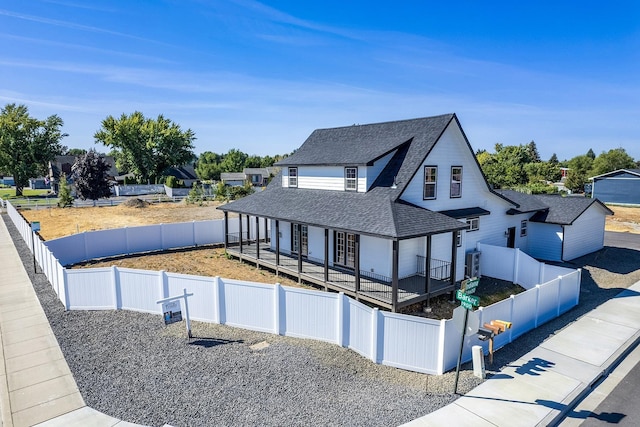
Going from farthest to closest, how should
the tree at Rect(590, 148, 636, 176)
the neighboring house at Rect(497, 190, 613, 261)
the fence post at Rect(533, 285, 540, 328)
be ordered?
the tree at Rect(590, 148, 636, 176)
the neighboring house at Rect(497, 190, 613, 261)
the fence post at Rect(533, 285, 540, 328)

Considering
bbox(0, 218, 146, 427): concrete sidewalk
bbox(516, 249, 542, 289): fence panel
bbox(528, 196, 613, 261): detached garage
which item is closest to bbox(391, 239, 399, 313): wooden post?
bbox(516, 249, 542, 289): fence panel

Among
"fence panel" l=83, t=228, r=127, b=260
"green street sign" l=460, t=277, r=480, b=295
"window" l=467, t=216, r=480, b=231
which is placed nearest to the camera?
"green street sign" l=460, t=277, r=480, b=295

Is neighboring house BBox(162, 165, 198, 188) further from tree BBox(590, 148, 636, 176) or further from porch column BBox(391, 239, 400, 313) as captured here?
tree BBox(590, 148, 636, 176)

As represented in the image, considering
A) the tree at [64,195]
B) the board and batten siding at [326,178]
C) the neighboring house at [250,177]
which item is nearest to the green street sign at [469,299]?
the board and batten siding at [326,178]

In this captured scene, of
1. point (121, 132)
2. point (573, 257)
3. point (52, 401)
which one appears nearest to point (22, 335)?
point (52, 401)

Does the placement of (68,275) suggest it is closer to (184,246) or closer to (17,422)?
(17,422)

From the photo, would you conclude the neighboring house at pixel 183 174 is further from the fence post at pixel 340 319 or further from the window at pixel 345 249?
the fence post at pixel 340 319

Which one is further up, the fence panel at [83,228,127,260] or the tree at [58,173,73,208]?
the tree at [58,173,73,208]
